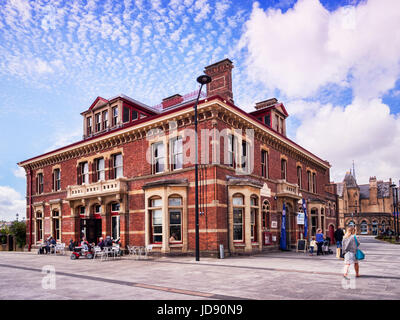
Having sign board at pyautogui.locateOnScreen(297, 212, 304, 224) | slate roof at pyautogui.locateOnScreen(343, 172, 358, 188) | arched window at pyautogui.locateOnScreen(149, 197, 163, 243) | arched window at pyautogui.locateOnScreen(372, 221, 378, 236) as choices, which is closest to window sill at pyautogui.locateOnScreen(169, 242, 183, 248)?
arched window at pyautogui.locateOnScreen(149, 197, 163, 243)

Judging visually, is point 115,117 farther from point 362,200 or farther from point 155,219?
point 362,200

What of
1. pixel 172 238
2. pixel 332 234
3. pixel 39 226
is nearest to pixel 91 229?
pixel 172 238

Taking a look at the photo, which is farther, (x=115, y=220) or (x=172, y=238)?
(x=115, y=220)

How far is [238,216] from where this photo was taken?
1955 cm

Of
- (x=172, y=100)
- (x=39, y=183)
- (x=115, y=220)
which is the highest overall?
(x=172, y=100)

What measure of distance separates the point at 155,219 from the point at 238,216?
4.87 meters

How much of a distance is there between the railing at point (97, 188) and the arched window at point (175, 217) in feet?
14.2

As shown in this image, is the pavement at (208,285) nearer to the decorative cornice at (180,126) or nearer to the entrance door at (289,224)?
the decorative cornice at (180,126)

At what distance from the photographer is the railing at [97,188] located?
873 inches

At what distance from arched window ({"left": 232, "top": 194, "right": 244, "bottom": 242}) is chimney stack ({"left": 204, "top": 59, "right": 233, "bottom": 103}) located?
28.2 ft

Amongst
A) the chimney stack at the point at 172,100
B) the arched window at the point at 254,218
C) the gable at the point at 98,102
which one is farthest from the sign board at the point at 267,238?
the gable at the point at 98,102

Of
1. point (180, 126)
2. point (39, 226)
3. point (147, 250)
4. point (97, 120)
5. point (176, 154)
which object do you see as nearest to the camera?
point (147, 250)

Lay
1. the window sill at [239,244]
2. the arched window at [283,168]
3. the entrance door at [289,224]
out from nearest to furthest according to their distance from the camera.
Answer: the window sill at [239,244] < the entrance door at [289,224] < the arched window at [283,168]

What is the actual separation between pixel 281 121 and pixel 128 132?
12.7 meters
